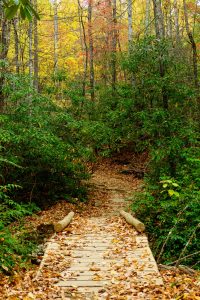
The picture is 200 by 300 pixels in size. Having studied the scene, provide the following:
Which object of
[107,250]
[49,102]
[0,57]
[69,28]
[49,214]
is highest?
[69,28]

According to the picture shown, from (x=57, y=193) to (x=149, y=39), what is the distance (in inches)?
249

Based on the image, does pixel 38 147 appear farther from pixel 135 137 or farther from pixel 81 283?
pixel 81 283

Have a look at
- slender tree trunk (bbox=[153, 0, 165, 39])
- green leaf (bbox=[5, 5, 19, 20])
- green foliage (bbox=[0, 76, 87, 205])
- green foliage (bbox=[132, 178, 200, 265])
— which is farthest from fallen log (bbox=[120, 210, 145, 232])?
green leaf (bbox=[5, 5, 19, 20])

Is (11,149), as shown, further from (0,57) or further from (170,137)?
(170,137)

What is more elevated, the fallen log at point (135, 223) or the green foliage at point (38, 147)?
the green foliage at point (38, 147)

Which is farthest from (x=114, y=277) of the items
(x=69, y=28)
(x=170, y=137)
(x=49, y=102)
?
(x=69, y=28)

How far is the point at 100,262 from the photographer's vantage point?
21.4 feet

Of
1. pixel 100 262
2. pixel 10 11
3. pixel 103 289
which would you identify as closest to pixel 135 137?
pixel 100 262

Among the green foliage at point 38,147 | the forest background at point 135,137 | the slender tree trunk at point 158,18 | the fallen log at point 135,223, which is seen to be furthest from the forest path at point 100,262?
the slender tree trunk at point 158,18

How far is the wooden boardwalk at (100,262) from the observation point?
5297mm

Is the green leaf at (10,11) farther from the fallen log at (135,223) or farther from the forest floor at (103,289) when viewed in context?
the fallen log at (135,223)

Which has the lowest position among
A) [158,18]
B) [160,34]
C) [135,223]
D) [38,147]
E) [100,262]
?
[135,223]

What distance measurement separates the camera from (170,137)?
10938mm

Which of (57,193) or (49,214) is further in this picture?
(57,193)
